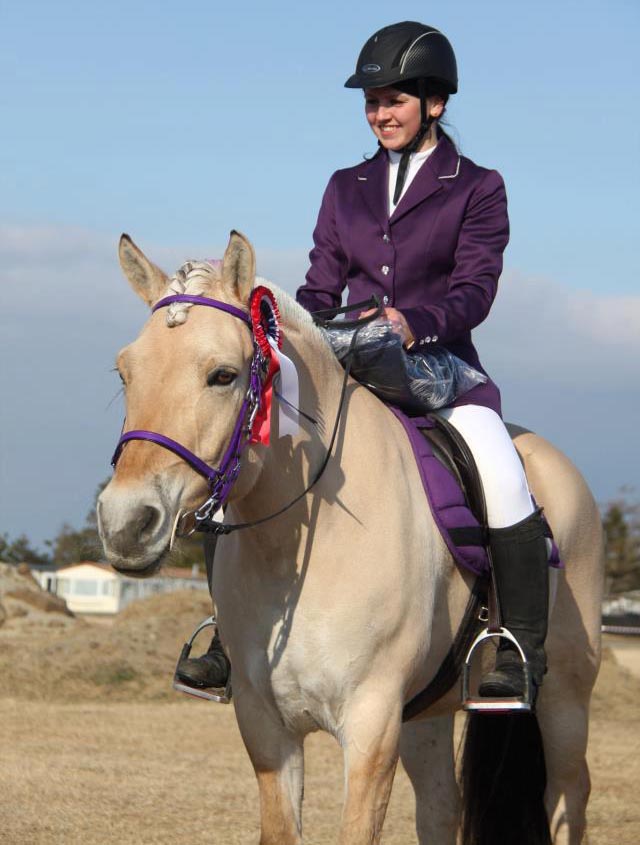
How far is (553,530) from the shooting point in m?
5.47

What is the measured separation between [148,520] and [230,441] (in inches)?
16.8

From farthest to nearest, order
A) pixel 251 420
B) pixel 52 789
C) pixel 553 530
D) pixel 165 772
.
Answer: pixel 165 772, pixel 52 789, pixel 553 530, pixel 251 420

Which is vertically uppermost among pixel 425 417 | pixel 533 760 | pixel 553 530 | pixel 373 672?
pixel 425 417

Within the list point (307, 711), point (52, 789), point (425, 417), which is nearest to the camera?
point (307, 711)

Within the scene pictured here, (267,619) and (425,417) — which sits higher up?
(425,417)

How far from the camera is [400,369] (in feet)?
15.7

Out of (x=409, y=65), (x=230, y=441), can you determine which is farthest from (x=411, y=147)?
(x=230, y=441)

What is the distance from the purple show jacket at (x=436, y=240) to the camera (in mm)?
5117

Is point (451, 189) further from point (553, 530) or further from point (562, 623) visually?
point (562, 623)

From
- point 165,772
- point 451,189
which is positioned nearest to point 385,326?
point 451,189

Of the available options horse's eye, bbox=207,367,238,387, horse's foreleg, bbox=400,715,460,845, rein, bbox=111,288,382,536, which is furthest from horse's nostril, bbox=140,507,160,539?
horse's foreleg, bbox=400,715,460,845

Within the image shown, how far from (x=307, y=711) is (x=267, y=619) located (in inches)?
13.0

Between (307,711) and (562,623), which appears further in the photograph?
(562,623)

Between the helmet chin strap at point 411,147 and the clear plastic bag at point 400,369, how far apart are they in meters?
0.70
